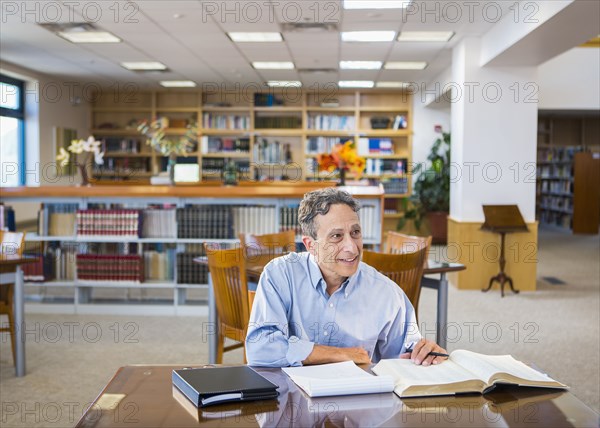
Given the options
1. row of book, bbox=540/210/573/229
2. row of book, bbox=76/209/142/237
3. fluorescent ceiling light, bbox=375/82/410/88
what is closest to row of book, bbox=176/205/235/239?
row of book, bbox=76/209/142/237

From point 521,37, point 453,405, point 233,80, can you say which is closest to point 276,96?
point 233,80

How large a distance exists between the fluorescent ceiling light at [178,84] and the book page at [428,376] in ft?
33.3

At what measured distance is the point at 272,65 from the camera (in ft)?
32.0

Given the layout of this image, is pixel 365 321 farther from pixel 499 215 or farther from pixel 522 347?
pixel 499 215

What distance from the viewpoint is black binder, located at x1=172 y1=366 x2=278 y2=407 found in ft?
5.41

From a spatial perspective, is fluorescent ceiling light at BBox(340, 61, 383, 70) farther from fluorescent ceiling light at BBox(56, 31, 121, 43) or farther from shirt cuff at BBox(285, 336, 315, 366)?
shirt cuff at BBox(285, 336, 315, 366)

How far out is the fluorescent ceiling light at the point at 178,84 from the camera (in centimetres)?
1150

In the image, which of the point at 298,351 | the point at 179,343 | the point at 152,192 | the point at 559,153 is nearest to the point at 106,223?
the point at 152,192

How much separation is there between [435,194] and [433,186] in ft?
0.59

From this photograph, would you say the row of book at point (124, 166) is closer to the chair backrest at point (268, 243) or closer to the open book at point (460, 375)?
the chair backrest at point (268, 243)

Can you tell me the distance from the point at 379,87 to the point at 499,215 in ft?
17.4

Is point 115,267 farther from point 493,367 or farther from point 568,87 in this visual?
point 568,87

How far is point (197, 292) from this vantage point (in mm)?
6648

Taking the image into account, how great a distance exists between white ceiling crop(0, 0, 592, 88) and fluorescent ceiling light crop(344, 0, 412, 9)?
0.34 ft
